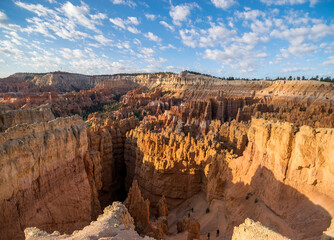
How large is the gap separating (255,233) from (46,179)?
1062 centimetres

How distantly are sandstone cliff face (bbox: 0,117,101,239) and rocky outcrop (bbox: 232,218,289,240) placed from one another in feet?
31.1

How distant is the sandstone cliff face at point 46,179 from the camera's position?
29.1 ft

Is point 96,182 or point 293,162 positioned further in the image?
point 96,182

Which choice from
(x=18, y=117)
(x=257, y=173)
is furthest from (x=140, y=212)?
(x=18, y=117)

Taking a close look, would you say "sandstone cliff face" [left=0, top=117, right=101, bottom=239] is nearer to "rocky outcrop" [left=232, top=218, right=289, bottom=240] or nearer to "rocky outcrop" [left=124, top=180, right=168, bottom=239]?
"rocky outcrop" [left=124, top=180, right=168, bottom=239]

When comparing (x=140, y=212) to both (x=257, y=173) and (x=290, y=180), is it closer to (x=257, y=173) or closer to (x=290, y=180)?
(x=257, y=173)

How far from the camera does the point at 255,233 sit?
239 inches

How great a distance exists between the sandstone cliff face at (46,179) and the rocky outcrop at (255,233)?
9472 millimetres

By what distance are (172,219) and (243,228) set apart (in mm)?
10690

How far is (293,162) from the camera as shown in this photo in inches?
394

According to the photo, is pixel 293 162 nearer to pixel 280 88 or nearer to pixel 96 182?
pixel 96 182

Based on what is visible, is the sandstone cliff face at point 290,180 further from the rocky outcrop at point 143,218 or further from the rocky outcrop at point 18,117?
the rocky outcrop at point 18,117

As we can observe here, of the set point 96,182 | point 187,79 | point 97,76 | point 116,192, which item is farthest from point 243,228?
point 97,76

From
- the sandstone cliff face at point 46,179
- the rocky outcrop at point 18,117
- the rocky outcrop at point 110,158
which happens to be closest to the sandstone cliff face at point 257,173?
the rocky outcrop at point 110,158
